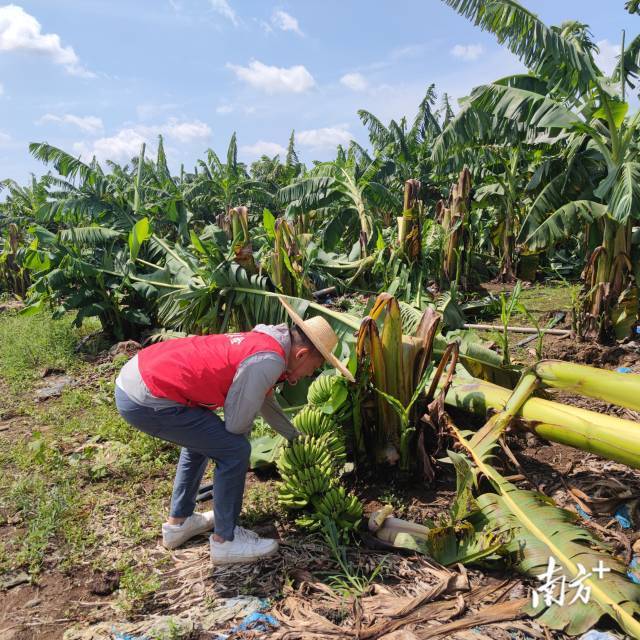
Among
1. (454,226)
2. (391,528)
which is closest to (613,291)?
(454,226)

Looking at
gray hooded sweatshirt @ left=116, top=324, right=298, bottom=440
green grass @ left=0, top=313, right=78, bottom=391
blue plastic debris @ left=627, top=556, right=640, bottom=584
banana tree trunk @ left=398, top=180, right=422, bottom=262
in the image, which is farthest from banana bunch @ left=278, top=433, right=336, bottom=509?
green grass @ left=0, top=313, right=78, bottom=391

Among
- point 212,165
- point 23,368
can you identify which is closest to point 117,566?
point 23,368

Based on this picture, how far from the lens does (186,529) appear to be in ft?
10.6

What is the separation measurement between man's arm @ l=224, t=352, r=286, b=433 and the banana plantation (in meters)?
0.64

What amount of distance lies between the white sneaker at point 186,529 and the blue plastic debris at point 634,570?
7.88 ft

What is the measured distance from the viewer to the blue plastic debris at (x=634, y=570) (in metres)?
2.63

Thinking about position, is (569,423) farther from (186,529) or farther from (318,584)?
(186,529)

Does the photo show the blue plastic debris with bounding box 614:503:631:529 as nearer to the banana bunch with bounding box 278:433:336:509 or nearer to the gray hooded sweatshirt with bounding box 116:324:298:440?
the banana bunch with bounding box 278:433:336:509

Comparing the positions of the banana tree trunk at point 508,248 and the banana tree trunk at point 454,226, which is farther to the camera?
the banana tree trunk at point 508,248

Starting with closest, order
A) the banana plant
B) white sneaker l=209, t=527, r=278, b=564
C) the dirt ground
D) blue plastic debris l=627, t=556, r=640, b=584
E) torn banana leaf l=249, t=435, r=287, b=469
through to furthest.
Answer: the dirt ground
blue plastic debris l=627, t=556, r=640, b=584
white sneaker l=209, t=527, r=278, b=564
torn banana leaf l=249, t=435, r=287, b=469
the banana plant

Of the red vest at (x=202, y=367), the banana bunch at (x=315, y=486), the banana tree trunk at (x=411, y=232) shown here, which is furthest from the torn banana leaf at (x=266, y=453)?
the banana tree trunk at (x=411, y=232)

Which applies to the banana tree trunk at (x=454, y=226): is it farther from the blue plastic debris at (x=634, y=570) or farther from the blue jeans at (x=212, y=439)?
the blue jeans at (x=212, y=439)

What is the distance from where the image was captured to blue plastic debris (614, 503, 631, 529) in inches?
120

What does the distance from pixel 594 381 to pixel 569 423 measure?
11.9 inches
